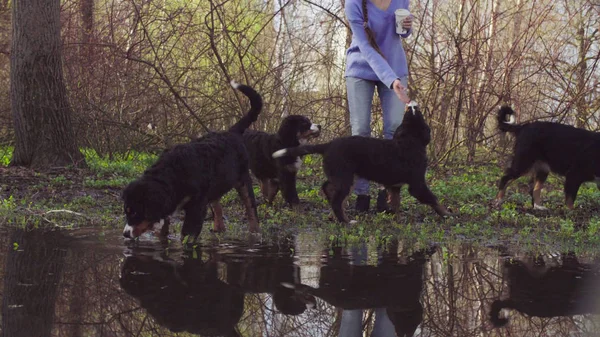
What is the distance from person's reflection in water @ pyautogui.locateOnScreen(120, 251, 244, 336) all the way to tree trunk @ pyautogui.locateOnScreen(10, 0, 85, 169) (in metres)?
5.90

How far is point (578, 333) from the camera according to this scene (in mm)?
3309

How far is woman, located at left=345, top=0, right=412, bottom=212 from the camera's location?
7.37 m

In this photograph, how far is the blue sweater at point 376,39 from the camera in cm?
740

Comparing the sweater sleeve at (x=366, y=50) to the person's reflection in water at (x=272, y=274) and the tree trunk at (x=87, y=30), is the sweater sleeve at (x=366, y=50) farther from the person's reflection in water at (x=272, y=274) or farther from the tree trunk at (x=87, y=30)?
the tree trunk at (x=87, y=30)

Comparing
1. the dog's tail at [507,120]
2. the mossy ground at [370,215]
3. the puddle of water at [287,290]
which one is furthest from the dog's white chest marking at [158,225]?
the dog's tail at [507,120]

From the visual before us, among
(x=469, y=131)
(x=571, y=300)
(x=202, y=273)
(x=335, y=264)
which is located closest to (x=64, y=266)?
(x=202, y=273)

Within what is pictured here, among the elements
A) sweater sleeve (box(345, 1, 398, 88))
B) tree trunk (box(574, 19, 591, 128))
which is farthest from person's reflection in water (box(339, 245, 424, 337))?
tree trunk (box(574, 19, 591, 128))

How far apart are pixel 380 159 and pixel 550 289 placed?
3035 millimetres

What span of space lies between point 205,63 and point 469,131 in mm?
4550

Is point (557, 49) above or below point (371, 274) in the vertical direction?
above

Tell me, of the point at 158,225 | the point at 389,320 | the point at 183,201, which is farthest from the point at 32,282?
the point at 389,320

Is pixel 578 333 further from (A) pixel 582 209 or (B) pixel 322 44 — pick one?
(B) pixel 322 44

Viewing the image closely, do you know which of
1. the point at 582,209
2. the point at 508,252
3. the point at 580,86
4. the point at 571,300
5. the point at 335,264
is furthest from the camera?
the point at 580,86

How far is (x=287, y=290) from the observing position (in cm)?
418
